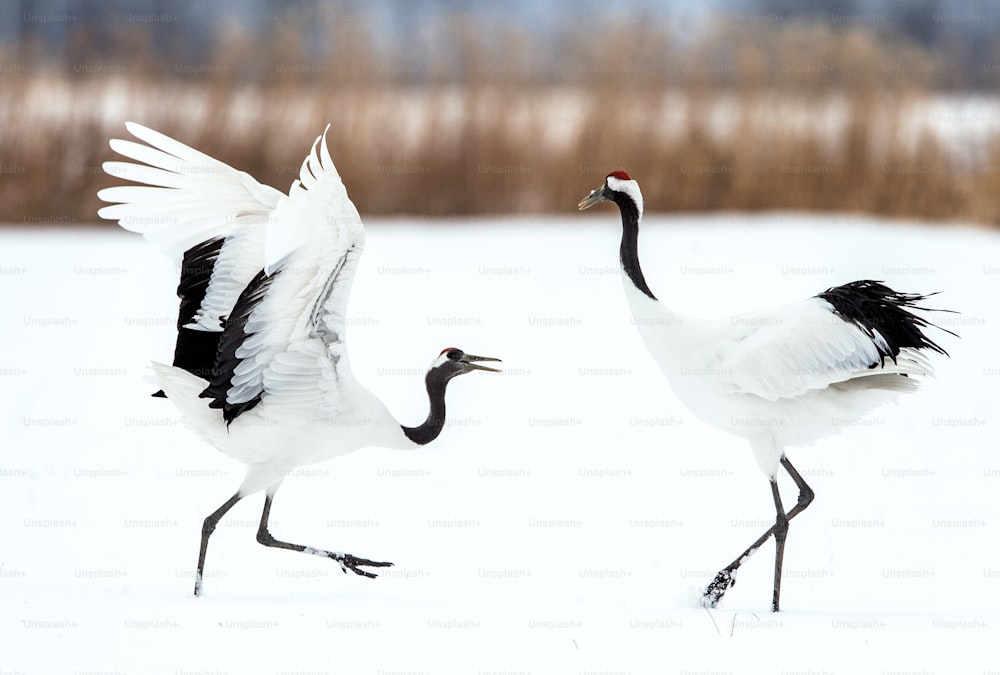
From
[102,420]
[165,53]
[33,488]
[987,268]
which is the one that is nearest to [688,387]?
[33,488]

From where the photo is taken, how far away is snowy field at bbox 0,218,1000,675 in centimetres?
386

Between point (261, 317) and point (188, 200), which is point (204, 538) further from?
point (188, 200)

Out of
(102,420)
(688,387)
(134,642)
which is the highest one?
(688,387)

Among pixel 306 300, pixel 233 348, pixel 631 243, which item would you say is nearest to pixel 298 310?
pixel 306 300

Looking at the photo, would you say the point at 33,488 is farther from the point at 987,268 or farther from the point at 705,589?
the point at 987,268

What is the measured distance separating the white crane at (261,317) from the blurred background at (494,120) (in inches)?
325

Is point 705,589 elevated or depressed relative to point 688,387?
depressed

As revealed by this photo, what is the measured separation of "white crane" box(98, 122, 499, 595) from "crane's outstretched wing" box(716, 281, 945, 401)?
1.17 metres

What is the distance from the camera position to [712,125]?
13438 mm

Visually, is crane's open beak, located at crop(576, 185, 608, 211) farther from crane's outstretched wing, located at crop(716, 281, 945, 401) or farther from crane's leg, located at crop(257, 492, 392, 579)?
crane's leg, located at crop(257, 492, 392, 579)

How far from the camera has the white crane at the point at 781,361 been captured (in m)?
4.68

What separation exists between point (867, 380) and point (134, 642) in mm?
3006

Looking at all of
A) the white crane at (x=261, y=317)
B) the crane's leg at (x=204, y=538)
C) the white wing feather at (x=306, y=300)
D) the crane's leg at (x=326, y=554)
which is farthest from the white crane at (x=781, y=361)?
the crane's leg at (x=204, y=538)

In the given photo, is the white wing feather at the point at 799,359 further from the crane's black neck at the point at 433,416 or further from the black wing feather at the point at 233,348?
the black wing feather at the point at 233,348
